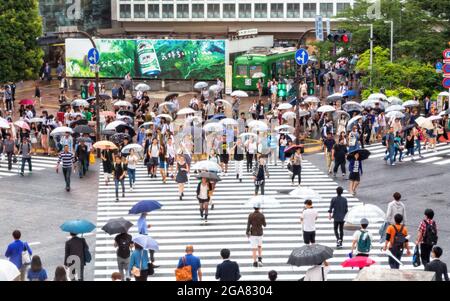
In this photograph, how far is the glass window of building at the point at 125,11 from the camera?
94375mm

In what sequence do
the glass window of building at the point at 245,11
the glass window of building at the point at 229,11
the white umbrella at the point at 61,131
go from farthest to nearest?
the glass window of building at the point at 229,11 → the glass window of building at the point at 245,11 → the white umbrella at the point at 61,131

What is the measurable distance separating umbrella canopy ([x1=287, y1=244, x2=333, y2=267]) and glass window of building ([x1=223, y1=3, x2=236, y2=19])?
74416 mm

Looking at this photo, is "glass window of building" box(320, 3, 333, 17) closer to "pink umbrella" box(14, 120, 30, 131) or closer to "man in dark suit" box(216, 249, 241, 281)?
"pink umbrella" box(14, 120, 30, 131)

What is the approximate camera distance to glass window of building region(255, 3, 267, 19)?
302 feet

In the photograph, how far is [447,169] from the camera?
37.8 m

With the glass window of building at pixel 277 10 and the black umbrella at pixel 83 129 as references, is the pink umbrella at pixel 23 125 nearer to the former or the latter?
the black umbrella at pixel 83 129

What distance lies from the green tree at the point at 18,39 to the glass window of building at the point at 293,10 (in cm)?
3874

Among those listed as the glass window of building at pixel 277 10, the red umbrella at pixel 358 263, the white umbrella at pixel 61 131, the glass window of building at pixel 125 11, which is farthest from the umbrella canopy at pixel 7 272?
the glass window of building at pixel 125 11

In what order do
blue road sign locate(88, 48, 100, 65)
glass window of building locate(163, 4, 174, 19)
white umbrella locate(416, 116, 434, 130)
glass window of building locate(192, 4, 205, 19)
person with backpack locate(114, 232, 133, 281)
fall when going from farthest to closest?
1. glass window of building locate(163, 4, 174, 19)
2. glass window of building locate(192, 4, 205, 19)
3. blue road sign locate(88, 48, 100, 65)
4. white umbrella locate(416, 116, 434, 130)
5. person with backpack locate(114, 232, 133, 281)

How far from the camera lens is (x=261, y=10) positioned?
3629 inches

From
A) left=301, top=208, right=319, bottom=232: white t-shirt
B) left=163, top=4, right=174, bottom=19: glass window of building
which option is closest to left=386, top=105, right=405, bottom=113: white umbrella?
left=301, top=208, right=319, bottom=232: white t-shirt

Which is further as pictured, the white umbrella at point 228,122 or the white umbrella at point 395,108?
the white umbrella at point 395,108

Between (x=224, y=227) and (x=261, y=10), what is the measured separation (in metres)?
64.6
